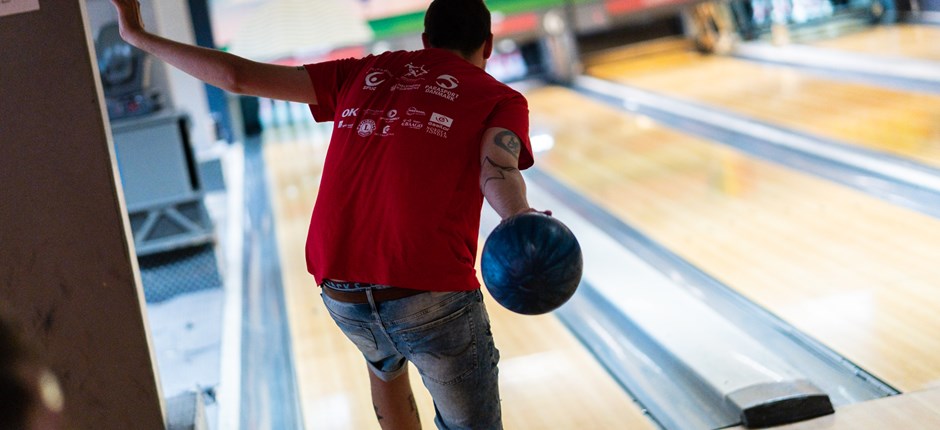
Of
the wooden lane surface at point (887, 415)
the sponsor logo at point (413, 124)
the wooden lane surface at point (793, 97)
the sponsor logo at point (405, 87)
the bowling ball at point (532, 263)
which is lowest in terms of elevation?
the wooden lane surface at point (887, 415)

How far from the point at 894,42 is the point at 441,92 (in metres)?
6.19

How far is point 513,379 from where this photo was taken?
9.66ft

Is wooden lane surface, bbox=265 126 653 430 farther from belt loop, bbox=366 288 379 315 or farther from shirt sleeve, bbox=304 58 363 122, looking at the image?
shirt sleeve, bbox=304 58 363 122

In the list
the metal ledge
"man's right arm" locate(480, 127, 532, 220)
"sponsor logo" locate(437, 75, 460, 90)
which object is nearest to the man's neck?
"sponsor logo" locate(437, 75, 460, 90)

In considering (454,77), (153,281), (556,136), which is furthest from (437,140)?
(556,136)

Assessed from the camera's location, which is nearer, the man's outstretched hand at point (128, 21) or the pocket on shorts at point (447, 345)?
the pocket on shorts at point (447, 345)

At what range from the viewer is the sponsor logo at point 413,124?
1614 mm

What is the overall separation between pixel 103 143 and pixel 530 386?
58.5 inches

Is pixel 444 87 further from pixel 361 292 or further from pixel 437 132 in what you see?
pixel 361 292

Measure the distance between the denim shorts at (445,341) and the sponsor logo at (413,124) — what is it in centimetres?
28

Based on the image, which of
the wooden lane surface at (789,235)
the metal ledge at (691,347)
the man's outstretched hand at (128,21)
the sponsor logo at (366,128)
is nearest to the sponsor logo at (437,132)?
the sponsor logo at (366,128)

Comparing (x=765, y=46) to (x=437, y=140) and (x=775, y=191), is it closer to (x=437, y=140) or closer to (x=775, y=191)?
(x=775, y=191)

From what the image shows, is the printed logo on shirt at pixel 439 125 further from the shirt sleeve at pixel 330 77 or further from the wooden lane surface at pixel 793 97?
the wooden lane surface at pixel 793 97

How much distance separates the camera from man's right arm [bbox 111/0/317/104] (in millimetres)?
1788
